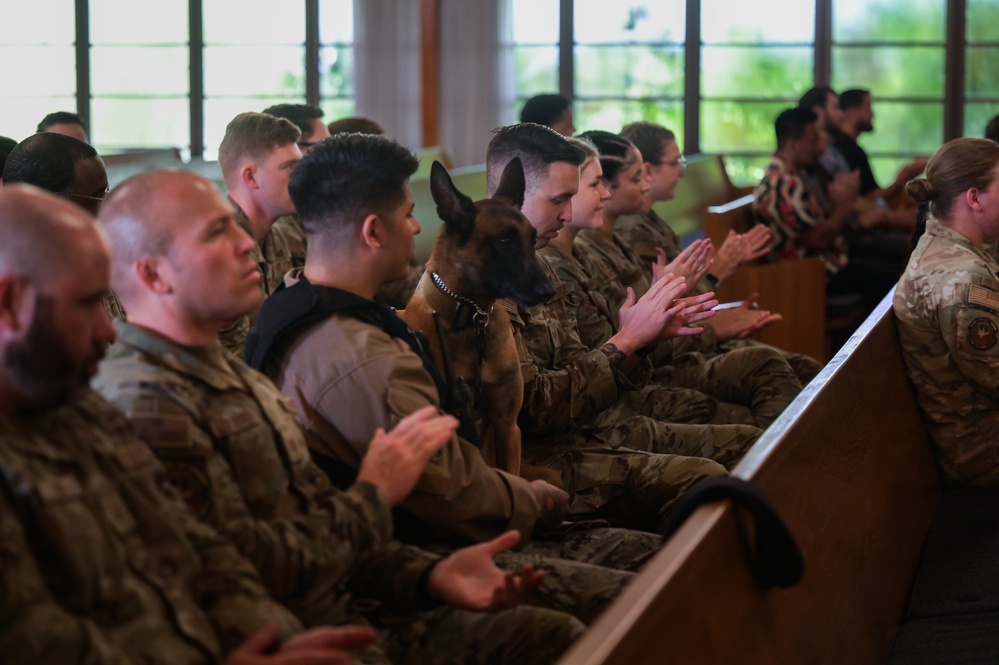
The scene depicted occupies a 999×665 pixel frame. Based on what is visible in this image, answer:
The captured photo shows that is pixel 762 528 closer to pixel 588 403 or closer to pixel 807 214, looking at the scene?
pixel 588 403

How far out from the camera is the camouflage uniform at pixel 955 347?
3.24 m

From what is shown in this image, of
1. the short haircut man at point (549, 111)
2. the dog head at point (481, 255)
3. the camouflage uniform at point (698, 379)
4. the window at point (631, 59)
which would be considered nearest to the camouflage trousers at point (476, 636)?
the dog head at point (481, 255)

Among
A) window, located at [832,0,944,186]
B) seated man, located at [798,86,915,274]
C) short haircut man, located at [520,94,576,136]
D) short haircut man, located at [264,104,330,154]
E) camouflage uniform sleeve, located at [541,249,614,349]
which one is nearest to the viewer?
camouflage uniform sleeve, located at [541,249,614,349]

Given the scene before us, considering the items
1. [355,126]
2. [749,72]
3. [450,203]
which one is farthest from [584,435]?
[749,72]

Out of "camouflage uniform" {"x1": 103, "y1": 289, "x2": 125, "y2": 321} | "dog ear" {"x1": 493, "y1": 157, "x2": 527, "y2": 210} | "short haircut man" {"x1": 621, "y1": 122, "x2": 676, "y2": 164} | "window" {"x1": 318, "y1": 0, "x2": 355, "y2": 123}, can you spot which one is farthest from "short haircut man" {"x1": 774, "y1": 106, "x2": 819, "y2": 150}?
"window" {"x1": 318, "y1": 0, "x2": 355, "y2": 123}

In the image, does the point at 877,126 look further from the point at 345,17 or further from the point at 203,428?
the point at 203,428

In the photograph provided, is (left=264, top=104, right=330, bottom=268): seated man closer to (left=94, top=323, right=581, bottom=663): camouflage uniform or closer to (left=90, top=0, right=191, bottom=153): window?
(left=94, top=323, right=581, bottom=663): camouflage uniform

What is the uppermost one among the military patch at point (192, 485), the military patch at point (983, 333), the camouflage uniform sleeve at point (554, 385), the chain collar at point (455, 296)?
the chain collar at point (455, 296)

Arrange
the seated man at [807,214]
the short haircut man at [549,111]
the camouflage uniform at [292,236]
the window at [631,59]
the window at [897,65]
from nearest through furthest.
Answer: the camouflage uniform at [292,236] < the short haircut man at [549,111] < the seated man at [807,214] < the window at [897,65] < the window at [631,59]

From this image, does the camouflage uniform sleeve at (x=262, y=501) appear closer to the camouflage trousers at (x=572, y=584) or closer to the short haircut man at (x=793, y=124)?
the camouflage trousers at (x=572, y=584)

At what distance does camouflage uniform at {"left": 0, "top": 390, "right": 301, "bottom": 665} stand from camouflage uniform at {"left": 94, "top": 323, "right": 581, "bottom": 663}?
9cm

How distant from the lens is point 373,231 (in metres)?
2.22

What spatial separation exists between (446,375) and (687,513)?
748mm

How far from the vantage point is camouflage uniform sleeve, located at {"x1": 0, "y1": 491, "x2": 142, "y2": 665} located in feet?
4.19
